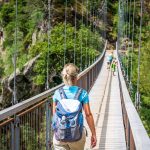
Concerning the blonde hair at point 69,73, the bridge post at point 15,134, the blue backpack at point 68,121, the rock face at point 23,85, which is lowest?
the rock face at point 23,85

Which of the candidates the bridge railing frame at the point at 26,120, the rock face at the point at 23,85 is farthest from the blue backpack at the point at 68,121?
the rock face at the point at 23,85

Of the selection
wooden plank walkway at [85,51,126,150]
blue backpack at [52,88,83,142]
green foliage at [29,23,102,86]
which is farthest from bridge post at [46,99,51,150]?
green foliage at [29,23,102,86]

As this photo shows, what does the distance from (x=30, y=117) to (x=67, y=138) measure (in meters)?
1.10

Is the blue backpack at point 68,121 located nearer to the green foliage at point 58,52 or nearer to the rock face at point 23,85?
the green foliage at point 58,52

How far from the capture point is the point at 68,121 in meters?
3.92

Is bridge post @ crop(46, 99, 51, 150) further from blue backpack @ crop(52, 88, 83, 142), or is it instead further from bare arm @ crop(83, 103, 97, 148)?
blue backpack @ crop(52, 88, 83, 142)

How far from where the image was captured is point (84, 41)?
132 ft

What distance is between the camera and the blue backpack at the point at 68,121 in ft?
12.9

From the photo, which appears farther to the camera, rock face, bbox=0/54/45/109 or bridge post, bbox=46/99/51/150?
rock face, bbox=0/54/45/109

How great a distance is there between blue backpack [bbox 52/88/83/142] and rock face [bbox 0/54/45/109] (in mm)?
31648

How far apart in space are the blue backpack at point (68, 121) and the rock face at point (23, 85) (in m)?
31.6

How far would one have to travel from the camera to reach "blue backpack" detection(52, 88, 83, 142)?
3922 mm

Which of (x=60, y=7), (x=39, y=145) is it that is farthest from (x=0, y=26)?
(x=39, y=145)

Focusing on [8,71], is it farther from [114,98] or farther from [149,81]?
[114,98]
